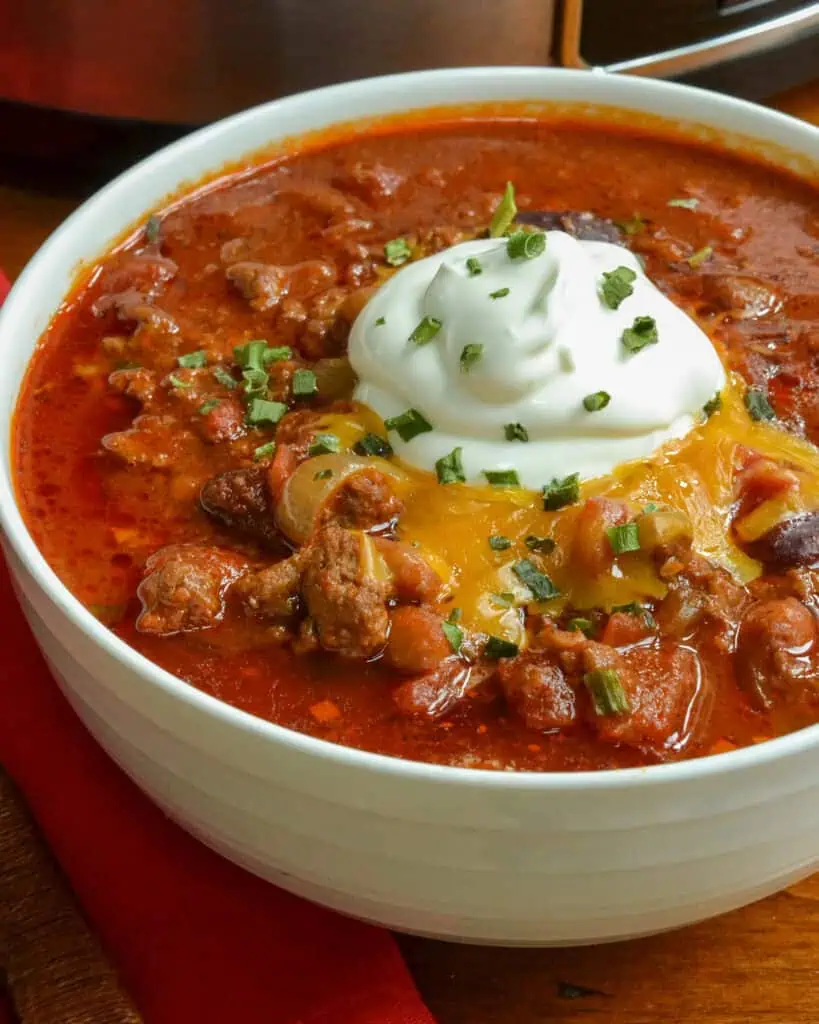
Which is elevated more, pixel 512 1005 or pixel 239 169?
pixel 239 169

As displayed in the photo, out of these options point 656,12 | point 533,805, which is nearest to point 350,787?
point 533,805

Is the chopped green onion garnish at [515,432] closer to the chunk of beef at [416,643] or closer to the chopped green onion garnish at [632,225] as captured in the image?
the chunk of beef at [416,643]

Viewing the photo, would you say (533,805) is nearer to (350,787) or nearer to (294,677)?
(350,787)

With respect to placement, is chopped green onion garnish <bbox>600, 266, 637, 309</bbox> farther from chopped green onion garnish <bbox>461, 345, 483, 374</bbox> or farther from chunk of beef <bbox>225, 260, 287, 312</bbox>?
→ chunk of beef <bbox>225, 260, 287, 312</bbox>

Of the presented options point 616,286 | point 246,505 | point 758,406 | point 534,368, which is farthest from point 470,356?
point 758,406

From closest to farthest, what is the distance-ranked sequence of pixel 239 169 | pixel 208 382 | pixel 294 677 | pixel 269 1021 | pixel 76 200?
1. pixel 269 1021
2. pixel 294 677
3. pixel 208 382
4. pixel 239 169
5. pixel 76 200

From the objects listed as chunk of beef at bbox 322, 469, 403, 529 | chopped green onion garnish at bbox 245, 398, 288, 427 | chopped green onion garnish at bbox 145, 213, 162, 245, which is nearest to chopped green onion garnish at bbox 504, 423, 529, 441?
chunk of beef at bbox 322, 469, 403, 529
